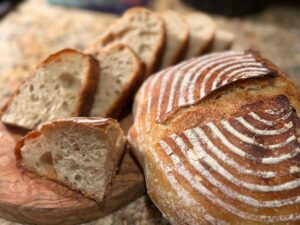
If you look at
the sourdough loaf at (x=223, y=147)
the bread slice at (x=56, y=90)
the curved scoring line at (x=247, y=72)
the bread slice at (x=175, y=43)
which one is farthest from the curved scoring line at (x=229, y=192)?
the bread slice at (x=175, y=43)

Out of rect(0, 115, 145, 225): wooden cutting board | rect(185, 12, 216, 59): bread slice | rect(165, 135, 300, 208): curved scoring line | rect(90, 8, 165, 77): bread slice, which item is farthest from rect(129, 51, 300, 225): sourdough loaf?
rect(185, 12, 216, 59): bread slice

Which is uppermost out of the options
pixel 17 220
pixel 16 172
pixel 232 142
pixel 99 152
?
pixel 232 142

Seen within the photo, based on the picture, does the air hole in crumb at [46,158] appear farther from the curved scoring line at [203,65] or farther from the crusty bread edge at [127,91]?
the curved scoring line at [203,65]

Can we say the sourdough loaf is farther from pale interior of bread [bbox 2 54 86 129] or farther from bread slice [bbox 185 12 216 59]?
bread slice [bbox 185 12 216 59]

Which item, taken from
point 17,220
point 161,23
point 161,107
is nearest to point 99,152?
point 161,107

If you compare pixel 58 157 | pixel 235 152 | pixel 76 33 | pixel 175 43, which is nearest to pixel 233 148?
pixel 235 152

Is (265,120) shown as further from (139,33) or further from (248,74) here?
(139,33)

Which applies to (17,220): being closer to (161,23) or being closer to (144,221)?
(144,221)
